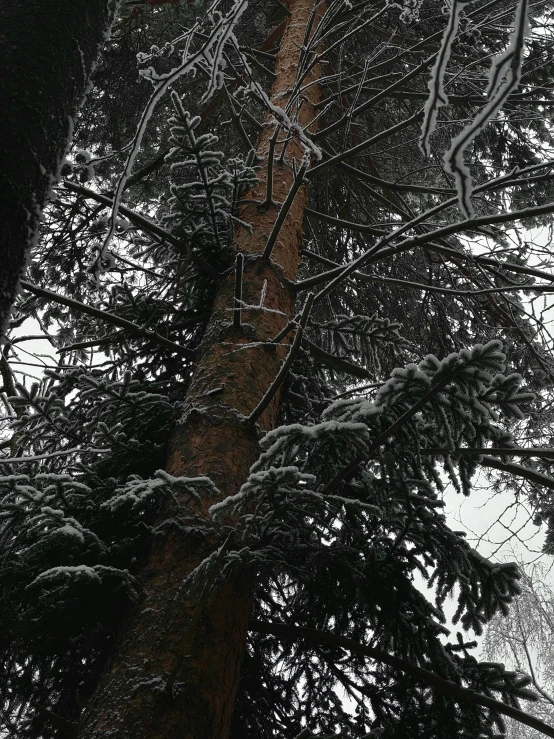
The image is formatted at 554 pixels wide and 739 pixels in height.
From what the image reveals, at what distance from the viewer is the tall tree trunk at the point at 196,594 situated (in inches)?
64.2

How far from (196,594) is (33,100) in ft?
4.90

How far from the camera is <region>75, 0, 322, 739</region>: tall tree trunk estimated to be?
1.63 m

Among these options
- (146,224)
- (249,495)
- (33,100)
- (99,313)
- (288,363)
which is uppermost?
(146,224)

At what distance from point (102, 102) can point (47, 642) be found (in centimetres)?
512

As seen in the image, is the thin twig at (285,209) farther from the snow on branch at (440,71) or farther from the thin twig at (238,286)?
the snow on branch at (440,71)

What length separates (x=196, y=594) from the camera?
1.90 meters

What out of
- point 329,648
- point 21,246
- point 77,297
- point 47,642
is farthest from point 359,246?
point 21,246

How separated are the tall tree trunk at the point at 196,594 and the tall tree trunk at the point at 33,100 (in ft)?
3.59

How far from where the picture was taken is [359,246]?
568 centimetres

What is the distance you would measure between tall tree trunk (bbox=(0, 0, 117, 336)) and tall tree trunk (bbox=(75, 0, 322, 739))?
1.09 metres

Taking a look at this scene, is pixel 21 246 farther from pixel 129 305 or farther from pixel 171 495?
pixel 129 305

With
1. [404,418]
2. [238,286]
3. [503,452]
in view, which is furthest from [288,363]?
[503,452]

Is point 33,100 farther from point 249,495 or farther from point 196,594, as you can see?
point 196,594

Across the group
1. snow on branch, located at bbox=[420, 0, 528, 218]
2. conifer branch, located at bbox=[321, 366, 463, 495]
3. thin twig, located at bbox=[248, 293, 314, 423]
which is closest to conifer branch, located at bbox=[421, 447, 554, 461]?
conifer branch, located at bbox=[321, 366, 463, 495]
